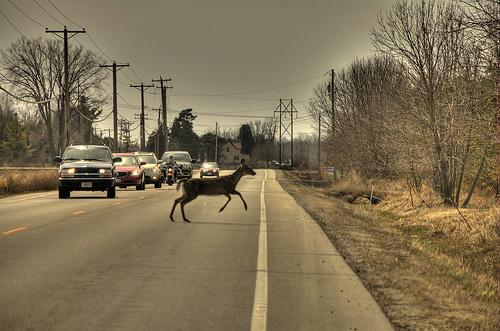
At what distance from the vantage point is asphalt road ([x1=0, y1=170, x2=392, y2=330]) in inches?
248

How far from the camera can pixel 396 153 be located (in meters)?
29.0

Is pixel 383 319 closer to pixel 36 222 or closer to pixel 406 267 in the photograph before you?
pixel 406 267

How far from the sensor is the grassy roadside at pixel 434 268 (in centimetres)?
679

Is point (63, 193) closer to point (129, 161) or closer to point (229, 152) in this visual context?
point (129, 161)

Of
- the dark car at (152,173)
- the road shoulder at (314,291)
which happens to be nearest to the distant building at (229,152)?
the dark car at (152,173)

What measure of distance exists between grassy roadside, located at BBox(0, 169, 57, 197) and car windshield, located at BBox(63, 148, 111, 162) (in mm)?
4190

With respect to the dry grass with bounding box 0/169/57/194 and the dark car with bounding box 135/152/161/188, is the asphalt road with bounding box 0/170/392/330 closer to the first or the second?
the dry grass with bounding box 0/169/57/194

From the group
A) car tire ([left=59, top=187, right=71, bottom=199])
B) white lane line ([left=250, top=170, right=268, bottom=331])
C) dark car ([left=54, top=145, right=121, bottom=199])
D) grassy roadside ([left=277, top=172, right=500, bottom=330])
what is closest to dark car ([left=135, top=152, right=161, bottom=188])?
dark car ([left=54, top=145, right=121, bottom=199])

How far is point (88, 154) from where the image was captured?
89.4 feet

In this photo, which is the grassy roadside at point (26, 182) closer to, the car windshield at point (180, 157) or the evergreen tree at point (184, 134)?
the car windshield at point (180, 157)

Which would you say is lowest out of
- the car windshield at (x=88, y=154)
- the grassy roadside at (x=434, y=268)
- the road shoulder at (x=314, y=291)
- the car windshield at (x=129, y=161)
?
the grassy roadside at (x=434, y=268)

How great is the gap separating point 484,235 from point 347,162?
120 feet

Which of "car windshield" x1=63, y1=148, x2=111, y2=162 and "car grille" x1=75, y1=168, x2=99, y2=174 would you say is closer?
"car grille" x1=75, y1=168, x2=99, y2=174

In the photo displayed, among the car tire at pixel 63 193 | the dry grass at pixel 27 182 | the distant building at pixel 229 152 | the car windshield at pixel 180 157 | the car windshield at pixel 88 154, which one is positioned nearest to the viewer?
the car tire at pixel 63 193
